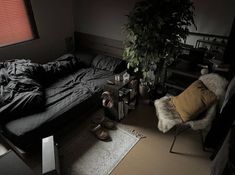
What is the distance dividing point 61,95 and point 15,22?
1650 mm

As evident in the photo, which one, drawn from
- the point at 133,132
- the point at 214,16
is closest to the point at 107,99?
the point at 133,132

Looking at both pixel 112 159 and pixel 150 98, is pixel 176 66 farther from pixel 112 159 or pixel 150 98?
pixel 112 159

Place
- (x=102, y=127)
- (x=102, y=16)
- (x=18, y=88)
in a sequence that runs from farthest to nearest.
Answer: (x=102, y=16)
(x=102, y=127)
(x=18, y=88)

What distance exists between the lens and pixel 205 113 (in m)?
1.93

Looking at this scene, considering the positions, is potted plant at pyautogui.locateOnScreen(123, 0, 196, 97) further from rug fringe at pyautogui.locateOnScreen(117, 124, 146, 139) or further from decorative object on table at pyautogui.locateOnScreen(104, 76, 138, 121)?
rug fringe at pyautogui.locateOnScreen(117, 124, 146, 139)

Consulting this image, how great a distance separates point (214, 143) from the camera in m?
1.93

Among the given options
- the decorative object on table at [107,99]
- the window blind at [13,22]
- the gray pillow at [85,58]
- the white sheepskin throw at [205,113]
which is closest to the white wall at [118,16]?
the gray pillow at [85,58]

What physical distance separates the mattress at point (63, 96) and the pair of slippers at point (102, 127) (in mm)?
356

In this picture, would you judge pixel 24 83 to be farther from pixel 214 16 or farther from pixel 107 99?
pixel 214 16

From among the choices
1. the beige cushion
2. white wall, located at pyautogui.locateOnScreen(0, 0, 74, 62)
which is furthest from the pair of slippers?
white wall, located at pyautogui.locateOnScreen(0, 0, 74, 62)

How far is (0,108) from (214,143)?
2396 mm

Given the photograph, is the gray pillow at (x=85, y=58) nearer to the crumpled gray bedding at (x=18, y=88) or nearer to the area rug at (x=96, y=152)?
the crumpled gray bedding at (x=18, y=88)

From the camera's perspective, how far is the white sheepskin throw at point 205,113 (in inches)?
73.1

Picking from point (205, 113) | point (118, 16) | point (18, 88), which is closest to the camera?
point (205, 113)
